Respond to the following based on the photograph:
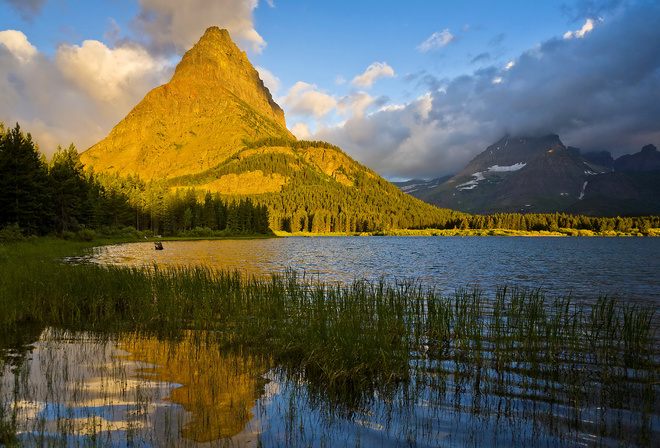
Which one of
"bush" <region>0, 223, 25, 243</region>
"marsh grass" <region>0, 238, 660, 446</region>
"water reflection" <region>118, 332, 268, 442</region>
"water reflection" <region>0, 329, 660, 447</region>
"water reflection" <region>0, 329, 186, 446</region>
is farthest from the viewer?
"bush" <region>0, 223, 25, 243</region>

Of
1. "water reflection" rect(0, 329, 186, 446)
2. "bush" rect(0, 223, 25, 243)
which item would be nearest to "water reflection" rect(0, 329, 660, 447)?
"water reflection" rect(0, 329, 186, 446)

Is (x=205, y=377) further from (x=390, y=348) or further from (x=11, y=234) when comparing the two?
(x=11, y=234)

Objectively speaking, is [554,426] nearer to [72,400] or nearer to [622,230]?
[72,400]

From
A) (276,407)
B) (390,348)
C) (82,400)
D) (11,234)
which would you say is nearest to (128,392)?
(82,400)

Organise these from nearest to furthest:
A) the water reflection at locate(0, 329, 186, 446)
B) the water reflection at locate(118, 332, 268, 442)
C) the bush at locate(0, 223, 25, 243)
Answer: the water reflection at locate(0, 329, 186, 446), the water reflection at locate(118, 332, 268, 442), the bush at locate(0, 223, 25, 243)

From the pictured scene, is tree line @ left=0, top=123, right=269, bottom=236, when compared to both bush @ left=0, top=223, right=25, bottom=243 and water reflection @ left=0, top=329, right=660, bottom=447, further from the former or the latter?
water reflection @ left=0, top=329, right=660, bottom=447

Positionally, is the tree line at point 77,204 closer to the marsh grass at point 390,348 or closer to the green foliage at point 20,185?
the green foliage at point 20,185

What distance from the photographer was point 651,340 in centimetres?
1198

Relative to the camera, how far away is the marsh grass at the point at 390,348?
7.64m

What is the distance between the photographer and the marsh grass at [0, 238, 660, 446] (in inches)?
301

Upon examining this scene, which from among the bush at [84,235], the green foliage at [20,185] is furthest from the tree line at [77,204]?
the bush at [84,235]

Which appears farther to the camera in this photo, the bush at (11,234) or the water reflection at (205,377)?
the bush at (11,234)

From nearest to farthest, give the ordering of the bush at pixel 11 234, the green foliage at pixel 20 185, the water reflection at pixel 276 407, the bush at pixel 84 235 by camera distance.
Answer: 1. the water reflection at pixel 276 407
2. the bush at pixel 11 234
3. the green foliage at pixel 20 185
4. the bush at pixel 84 235

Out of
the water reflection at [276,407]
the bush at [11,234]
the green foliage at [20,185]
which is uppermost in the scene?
the green foliage at [20,185]
